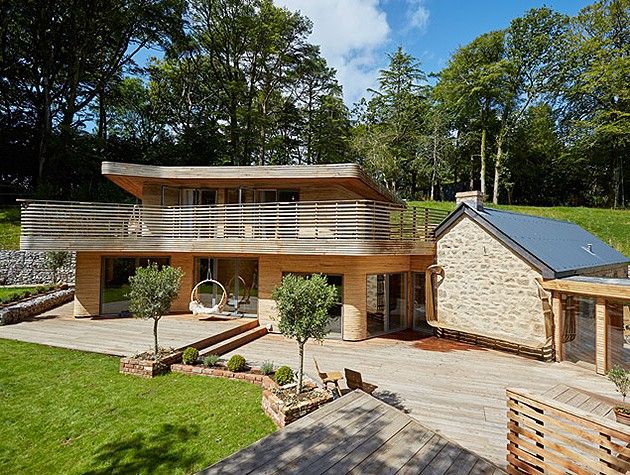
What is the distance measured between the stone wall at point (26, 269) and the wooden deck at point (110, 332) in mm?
8532

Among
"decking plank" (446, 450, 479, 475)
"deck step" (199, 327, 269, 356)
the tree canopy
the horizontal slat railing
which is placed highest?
the tree canopy

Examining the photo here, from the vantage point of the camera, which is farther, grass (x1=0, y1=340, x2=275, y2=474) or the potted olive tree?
the potted olive tree

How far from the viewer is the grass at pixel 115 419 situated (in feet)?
19.2

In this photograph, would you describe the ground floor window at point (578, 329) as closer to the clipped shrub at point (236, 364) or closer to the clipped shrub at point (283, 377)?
the clipped shrub at point (283, 377)

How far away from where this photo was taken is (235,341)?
1205cm

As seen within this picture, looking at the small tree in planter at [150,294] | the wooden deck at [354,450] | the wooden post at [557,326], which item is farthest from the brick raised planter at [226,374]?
the wooden post at [557,326]

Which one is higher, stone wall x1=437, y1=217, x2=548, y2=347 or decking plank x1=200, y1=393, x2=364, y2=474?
stone wall x1=437, y1=217, x2=548, y2=347

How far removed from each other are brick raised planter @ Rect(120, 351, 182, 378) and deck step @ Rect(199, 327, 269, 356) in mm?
1410

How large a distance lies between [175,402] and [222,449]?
219cm

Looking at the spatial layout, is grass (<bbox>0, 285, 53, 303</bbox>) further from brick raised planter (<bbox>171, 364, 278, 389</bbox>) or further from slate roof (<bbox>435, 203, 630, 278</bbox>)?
slate roof (<bbox>435, 203, 630, 278</bbox>)

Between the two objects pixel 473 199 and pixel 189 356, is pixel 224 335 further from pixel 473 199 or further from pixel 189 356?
pixel 473 199

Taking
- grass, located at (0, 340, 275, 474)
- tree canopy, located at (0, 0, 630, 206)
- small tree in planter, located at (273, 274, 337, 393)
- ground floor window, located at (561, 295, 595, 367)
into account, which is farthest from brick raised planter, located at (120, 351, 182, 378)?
tree canopy, located at (0, 0, 630, 206)

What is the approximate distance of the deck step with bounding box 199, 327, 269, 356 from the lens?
11.0 metres

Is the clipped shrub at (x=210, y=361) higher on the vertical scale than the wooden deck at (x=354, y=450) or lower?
lower
